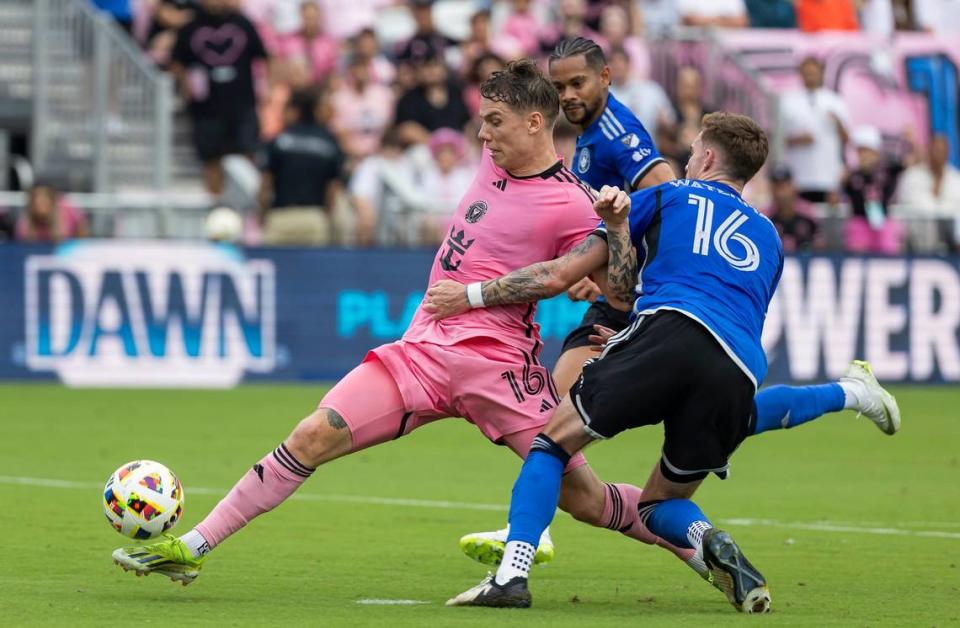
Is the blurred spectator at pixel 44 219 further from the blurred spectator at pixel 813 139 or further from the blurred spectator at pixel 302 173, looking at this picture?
the blurred spectator at pixel 813 139

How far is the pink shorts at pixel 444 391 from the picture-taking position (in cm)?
771

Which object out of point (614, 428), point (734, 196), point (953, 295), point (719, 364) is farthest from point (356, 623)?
point (953, 295)

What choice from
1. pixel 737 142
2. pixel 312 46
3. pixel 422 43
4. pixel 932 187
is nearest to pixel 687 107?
pixel 932 187

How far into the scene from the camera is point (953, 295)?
20297mm

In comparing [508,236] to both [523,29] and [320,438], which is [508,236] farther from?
[523,29]

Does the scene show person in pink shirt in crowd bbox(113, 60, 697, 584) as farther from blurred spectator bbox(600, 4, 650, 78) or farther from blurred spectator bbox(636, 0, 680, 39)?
blurred spectator bbox(636, 0, 680, 39)

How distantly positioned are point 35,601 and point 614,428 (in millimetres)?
2426

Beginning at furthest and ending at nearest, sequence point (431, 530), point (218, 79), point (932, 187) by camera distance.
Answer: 1. point (932, 187)
2. point (218, 79)
3. point (431, 530)

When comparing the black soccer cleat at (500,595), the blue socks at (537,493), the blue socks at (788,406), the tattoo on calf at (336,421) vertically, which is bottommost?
the black soccer cleat at (500,595)

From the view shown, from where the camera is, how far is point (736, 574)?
7.24 meters

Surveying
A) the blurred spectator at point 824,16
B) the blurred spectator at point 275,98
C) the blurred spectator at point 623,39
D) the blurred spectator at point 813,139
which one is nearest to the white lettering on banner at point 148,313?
the blurred spectator at point 275,98

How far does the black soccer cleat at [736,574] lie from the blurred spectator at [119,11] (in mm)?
17455

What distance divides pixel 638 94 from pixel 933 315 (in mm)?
4576

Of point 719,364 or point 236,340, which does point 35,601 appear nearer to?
point 719,364
